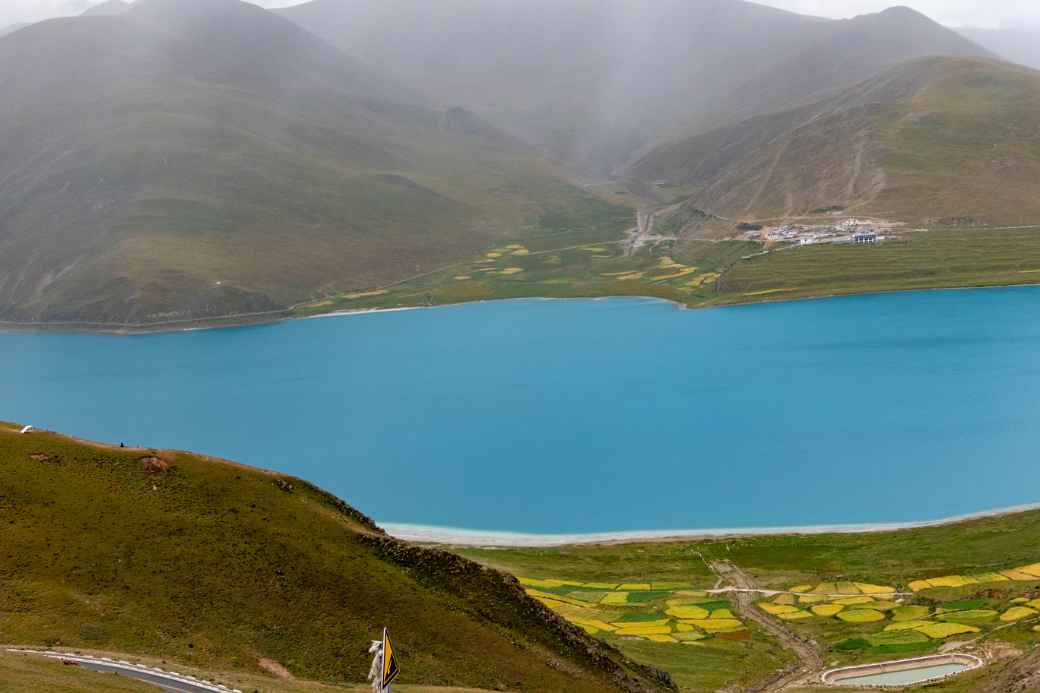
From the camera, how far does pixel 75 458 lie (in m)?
37.3

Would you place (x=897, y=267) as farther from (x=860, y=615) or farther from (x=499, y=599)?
(x=499, y=599)

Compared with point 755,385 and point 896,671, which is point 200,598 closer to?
point 896,671

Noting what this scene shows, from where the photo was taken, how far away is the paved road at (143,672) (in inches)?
1068

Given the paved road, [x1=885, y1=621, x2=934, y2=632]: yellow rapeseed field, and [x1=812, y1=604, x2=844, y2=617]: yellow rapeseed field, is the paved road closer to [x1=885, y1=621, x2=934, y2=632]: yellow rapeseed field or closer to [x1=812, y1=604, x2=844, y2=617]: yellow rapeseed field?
[x1=885, y1=621, x2=934, y2=632]: yellow rapeseed field

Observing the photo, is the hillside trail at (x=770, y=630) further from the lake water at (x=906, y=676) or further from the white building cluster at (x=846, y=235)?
the white building cluster at (x=846, y=235)

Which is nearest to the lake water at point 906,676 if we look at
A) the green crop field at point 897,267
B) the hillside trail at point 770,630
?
the hillside trail at point 770,630

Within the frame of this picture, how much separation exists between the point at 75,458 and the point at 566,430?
70887mm

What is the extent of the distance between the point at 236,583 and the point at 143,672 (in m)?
6.49

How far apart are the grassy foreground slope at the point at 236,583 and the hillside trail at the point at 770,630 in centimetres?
908

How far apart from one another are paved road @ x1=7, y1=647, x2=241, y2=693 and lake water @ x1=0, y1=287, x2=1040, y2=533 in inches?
2104

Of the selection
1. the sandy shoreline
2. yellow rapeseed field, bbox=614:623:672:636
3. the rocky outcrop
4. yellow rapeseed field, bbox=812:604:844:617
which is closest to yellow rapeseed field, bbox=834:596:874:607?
yellow rapeseed field, bbox=812:604:844:617

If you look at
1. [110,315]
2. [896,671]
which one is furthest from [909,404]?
[110,315]

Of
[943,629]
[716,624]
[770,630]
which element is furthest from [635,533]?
[943,629]

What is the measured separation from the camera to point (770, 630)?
5462cm
